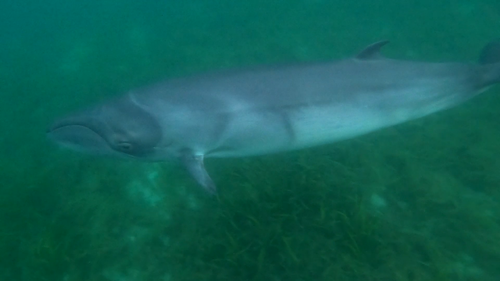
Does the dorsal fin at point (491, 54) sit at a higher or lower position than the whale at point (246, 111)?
higher

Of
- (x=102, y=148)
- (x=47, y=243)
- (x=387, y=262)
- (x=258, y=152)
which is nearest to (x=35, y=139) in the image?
(x=47, y=243)

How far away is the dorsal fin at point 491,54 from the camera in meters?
5.68

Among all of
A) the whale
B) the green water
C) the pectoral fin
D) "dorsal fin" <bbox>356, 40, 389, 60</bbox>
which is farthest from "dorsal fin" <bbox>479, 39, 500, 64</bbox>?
the pectoral fin

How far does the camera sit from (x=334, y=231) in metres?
5.29

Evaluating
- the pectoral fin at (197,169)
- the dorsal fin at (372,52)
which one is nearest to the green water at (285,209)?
the pectoral fin at (197,169)

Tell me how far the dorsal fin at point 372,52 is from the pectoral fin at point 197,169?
97.6 inches

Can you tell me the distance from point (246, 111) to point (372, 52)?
1.89 m

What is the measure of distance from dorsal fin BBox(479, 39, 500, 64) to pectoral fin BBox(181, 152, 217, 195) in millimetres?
4438

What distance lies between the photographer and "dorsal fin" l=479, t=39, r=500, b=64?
5.68 m

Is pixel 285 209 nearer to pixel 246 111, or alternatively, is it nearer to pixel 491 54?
pixel 246 111

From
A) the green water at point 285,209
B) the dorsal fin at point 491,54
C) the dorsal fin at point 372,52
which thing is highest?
the dorsal fin at point 491,54

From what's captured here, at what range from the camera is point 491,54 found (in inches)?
225

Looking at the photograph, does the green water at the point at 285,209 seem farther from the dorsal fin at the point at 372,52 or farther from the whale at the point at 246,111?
the dorsal fin at the point at 372,52

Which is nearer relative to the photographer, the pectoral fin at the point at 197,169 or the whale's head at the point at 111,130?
the whale's head at the point at 111,130
